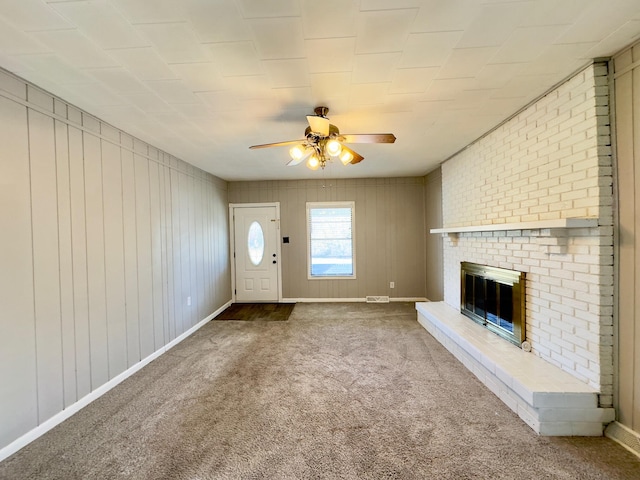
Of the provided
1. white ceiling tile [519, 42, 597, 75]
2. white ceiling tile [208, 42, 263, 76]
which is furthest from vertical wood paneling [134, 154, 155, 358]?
white ceiling tile [519, 42, 597, 75]

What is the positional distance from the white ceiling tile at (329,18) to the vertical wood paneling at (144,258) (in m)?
2.44

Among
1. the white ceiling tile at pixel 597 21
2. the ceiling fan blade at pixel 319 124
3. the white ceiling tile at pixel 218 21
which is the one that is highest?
the white ceiling tile at pixel 597 21

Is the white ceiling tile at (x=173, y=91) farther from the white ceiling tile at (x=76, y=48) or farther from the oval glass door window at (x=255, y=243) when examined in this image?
the oval glass door window at (x=255, y=243)

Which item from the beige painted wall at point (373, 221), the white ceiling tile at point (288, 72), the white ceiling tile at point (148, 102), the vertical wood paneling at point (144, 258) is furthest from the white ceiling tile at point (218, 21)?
the beige painted wall at point (373, 221)

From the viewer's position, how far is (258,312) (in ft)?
15.5

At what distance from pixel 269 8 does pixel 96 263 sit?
7.94ft

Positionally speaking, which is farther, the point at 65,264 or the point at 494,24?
the point at 65,264

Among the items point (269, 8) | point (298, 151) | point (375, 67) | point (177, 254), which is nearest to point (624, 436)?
point (375, 67)

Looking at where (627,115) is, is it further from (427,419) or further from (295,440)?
(295,440)

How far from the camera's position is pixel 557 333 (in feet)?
6.64

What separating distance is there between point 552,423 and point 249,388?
2.28m

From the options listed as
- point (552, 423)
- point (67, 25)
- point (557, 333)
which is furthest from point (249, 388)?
point (67, 25)

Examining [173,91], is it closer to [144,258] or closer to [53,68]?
[53,68]

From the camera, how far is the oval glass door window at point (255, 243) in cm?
538
